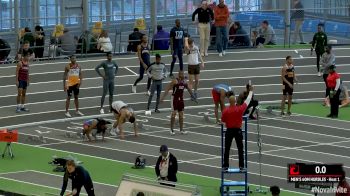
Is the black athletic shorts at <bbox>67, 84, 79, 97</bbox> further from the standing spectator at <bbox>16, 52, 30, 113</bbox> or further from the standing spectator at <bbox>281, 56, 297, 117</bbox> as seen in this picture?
the standing spectator at <bbox>281, 56, 297, 117</bbox>

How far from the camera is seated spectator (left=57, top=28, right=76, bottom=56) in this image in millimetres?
44844

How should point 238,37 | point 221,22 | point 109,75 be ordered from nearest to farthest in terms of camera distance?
point 109,75 < point 221,22 < point 238,37

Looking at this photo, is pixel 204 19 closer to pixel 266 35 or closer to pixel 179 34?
pixel 179 34

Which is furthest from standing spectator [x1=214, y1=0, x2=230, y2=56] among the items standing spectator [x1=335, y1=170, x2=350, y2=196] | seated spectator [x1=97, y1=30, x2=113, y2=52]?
standing spectator [x1=335, y1=170, x2=350, y2=196]

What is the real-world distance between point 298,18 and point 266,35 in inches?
72.9

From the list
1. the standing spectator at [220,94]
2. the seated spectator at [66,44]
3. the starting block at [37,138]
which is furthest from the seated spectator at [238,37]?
the starting block at [37,138]

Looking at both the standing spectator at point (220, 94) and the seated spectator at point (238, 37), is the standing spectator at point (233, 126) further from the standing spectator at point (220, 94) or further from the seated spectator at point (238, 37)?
the seated spectator at point (238, 37)

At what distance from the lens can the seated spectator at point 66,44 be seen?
44.8 metres

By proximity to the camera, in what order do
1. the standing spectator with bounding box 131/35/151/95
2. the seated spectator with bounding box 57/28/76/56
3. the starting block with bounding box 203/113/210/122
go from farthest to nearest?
the seated spectator with bounding box 57/28/76/56, the standing spectator with bounding box 131/35/151/95, the starting block with bounding box 203/113/210/122

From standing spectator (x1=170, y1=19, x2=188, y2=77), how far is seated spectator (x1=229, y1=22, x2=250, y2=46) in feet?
16.0

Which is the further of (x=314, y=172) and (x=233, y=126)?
(x=233, y=126)

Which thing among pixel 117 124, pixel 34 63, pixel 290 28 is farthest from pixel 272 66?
pixel 117 124

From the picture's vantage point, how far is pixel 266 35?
47719 millimetres

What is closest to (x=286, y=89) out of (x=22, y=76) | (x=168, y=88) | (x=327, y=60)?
(x=168, y=88)
